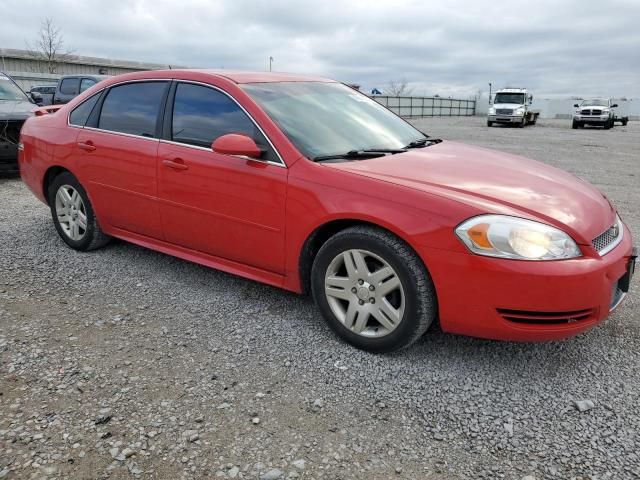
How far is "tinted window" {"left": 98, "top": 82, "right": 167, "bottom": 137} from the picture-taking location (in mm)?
3902

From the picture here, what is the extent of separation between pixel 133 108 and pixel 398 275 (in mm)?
2530

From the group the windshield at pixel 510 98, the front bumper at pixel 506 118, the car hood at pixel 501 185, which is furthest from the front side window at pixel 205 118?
the windshield at pixel 510 98

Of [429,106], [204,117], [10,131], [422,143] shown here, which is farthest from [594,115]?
[204,117]

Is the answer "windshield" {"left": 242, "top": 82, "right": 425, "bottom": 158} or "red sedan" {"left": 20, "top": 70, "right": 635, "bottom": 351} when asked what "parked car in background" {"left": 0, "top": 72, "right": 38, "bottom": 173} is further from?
"windshield" {"left": 242, "top": 82, "right": 425, "bottom": 158}

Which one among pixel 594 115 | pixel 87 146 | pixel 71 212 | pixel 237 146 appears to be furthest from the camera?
pixel 594 115

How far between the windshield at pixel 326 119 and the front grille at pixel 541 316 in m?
1.38

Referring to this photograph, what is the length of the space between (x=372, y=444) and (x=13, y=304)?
2.67 metres

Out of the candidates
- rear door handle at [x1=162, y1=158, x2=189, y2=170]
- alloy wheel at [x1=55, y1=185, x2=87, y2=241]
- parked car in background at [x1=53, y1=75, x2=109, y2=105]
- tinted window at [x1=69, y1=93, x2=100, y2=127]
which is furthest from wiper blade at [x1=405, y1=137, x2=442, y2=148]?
parked car in background at [x1=53, y1=75, x2=109, y2=105]

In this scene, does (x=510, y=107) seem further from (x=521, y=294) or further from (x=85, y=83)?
(x=521, y=294)

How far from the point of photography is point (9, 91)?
358 inches

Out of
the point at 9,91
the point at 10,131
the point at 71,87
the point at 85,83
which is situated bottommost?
the point at 10,131

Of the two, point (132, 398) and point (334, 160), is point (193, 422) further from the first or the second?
point (334, 160)

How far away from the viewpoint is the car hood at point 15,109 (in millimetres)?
7883

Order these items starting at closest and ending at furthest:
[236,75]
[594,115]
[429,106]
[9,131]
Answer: [236,75]
[9,131]
[594,115]
[429,106]
